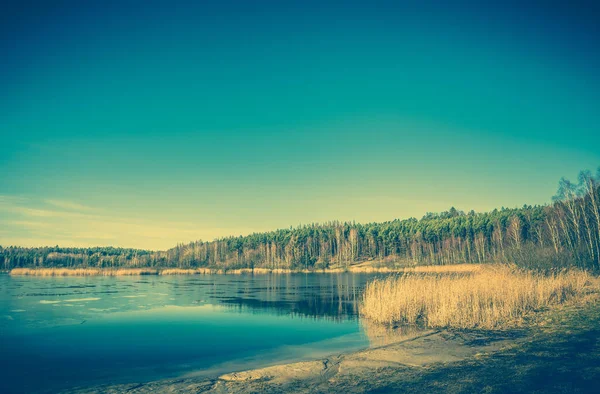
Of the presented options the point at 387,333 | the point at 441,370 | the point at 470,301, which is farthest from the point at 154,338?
the point at 470,301

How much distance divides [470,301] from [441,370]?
32.6ft

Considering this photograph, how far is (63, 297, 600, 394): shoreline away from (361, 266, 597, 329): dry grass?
2.82 meters

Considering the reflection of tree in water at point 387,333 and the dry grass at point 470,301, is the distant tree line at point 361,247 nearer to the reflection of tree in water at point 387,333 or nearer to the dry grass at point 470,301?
the dry grass at point 470,301

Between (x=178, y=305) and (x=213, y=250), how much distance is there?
114055 millimetres

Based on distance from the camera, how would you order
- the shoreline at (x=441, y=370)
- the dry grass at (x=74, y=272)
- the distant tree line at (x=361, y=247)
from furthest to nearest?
the distant tree line at (x=361, y=247) → the dry grass at (x=74, y=272) → the shoreline at (x=441, y=370)

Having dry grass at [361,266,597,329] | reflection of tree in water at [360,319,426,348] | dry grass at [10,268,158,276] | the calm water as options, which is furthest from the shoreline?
dry grass at [10,268,158,276]

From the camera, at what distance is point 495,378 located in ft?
25.8

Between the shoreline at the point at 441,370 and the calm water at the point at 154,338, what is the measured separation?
5.39ft

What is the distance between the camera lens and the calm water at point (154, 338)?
36.8 ft

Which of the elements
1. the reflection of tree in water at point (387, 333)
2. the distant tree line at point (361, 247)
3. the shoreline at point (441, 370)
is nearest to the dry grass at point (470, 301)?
the reflection of tree in water at point (387, 333)

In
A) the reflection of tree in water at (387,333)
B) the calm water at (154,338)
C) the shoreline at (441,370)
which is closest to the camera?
the shoreline at (441,370)

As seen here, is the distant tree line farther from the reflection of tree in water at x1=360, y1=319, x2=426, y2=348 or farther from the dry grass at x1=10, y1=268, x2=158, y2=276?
the reflection of tree in water at x1=360, y1=319, x2=426, y2=348

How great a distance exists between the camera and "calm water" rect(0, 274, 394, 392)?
36.8ft

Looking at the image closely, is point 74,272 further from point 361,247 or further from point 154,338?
point 361,247
